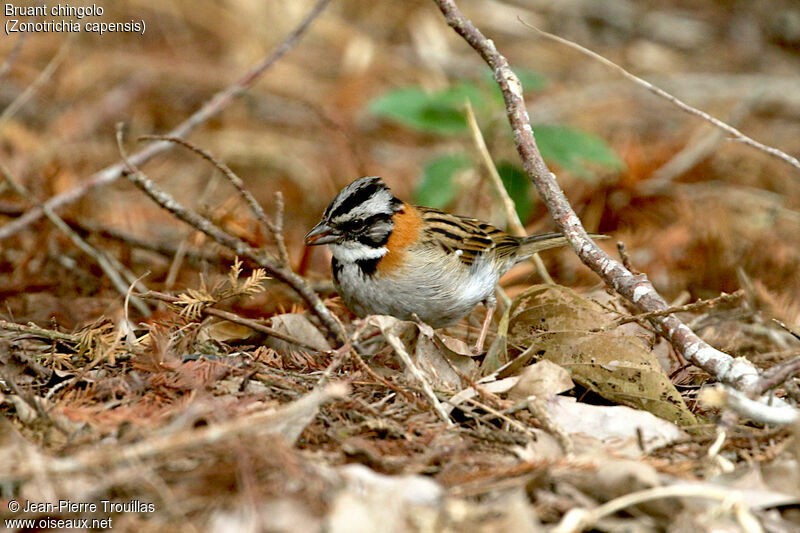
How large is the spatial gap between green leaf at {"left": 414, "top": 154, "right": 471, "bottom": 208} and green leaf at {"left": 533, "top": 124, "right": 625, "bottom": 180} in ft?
2.29

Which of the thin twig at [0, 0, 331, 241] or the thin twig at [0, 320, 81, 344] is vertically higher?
the thin twig at [0, 0, 331, 241]

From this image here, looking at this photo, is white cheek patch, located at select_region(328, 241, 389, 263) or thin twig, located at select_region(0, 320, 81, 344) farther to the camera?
white cheek patch, located at select_region(328, 241, 389, 263)

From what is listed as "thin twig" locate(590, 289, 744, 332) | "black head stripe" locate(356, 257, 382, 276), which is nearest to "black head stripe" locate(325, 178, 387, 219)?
"black head stripe" locate(356, 257, 382, 276)

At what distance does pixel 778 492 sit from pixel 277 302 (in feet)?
10.6

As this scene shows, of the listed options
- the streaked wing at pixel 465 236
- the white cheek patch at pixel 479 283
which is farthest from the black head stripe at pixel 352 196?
the white cheek patch at pixel 479 283

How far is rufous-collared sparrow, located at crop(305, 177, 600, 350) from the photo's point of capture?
5184 millimetres

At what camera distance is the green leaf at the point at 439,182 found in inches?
271

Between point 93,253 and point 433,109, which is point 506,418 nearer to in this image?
point 93,253

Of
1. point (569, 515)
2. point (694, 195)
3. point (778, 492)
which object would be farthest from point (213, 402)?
point (694, 195)

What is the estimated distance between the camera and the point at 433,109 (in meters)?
7.41

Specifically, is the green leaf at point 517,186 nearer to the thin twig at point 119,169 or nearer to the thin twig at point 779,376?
the thin twig at point 119,169

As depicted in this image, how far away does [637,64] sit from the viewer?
1105 cm

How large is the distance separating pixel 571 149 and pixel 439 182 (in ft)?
3.60

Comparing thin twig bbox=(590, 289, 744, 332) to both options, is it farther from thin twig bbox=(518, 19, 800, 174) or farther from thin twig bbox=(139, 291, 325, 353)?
thin twig bbox=(139, 291, 325, 353)
